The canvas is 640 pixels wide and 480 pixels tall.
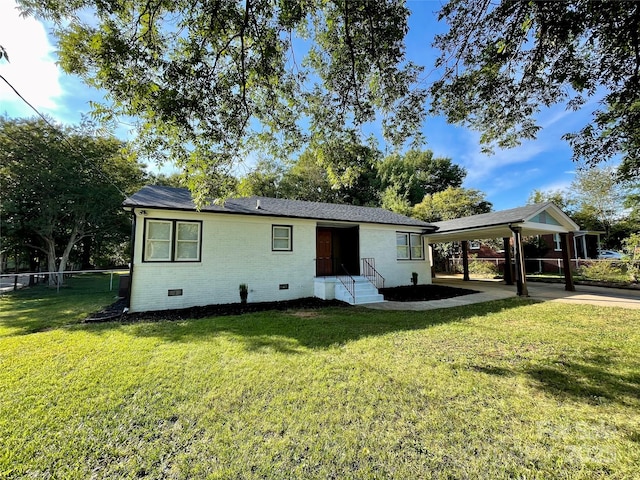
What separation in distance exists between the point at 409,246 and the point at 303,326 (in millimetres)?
8699

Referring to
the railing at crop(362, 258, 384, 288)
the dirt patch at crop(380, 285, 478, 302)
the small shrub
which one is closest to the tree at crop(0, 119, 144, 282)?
the railing at crop(362, 258, 384, 288)

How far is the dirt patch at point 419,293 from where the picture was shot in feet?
33.4

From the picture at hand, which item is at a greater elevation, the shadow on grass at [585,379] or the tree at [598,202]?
the tree at [598,202]

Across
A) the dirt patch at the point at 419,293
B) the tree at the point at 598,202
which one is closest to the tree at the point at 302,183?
the dirt patch at the point at 419,293

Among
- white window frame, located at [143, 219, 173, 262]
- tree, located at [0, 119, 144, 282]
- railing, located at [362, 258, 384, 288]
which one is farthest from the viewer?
tree, located at [0, 119, 144, 282]

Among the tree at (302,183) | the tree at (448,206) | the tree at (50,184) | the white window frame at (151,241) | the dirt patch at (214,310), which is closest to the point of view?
the dirt patch at (214,310)

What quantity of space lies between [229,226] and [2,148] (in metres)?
16.2

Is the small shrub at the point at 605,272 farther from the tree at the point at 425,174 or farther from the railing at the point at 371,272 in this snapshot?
the tree at the point at 425,174

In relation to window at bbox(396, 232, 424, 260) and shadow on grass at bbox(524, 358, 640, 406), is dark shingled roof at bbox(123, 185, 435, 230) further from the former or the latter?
shadow on grass at bbox(524, 358, 640, 406)

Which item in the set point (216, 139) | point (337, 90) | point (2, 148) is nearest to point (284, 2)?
point (337, 90)

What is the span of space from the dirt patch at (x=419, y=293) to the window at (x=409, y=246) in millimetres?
1546

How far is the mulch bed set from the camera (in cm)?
751

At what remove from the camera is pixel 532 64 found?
4.84 metres

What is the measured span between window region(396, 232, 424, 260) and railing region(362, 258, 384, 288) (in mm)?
1593
